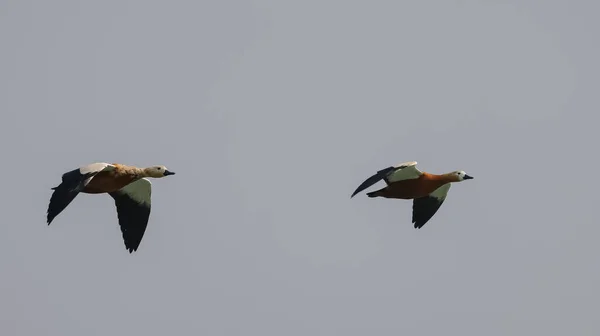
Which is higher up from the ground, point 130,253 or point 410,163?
point 410,163

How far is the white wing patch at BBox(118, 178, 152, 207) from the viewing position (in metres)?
32.0

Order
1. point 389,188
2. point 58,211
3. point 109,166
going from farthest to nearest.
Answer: point 389,188
point 109,166
point 58,211

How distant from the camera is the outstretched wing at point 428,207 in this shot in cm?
3450

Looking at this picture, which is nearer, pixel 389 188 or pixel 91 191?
pixel 91 191

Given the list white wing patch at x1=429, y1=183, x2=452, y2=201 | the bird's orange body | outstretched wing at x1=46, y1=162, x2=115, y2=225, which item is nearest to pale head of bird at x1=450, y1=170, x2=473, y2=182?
the bird's orange body

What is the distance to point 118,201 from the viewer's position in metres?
32.2

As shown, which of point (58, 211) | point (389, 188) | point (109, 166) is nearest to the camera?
point (58, 211)

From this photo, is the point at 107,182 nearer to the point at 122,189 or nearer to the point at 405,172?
the point at 122,189

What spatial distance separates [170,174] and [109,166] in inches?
77.0

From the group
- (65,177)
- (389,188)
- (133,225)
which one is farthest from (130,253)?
(389,188)

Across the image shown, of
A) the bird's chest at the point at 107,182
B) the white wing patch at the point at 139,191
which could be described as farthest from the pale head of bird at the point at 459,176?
the bird's chest at the point at 107,182

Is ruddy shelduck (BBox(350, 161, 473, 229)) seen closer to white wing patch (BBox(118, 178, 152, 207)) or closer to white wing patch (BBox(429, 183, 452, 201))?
white wing patch (BBox(429, 183, 452, 201))

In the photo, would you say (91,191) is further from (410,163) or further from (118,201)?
(410,163)

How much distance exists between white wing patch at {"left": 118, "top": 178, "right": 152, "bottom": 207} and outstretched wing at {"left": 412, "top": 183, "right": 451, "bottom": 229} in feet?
21.9
